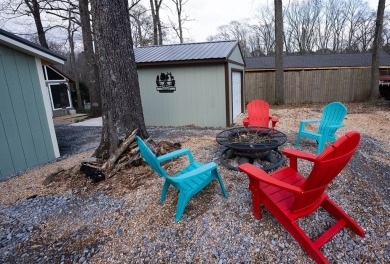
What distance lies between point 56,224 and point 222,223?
1642 mm

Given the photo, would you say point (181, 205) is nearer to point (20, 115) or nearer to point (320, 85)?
point (20, 115)

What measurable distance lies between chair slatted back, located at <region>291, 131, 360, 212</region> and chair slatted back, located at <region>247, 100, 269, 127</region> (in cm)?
263

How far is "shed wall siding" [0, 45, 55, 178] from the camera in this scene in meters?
3.52

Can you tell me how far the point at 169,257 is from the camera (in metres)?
1.70

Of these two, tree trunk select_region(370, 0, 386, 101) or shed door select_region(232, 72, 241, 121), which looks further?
tree trunk select_region(370, 0, 386, 101)

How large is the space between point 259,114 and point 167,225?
2916mm

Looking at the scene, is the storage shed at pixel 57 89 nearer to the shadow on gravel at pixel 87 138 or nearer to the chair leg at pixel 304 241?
the shadow on gravel at pixel 87 138

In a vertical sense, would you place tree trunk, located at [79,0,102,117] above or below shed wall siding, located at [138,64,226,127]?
above

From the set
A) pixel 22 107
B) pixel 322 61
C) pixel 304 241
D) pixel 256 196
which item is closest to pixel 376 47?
pixel 322 61

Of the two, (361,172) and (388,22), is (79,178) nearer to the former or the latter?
(361,172)

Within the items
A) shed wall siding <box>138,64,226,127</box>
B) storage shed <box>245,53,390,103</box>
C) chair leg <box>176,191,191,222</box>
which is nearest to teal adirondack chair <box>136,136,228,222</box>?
chair leg <box>176,191,191,222</box>

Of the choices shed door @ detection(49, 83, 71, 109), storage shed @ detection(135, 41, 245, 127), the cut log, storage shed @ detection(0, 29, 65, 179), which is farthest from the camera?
shed door @ detection(49, 83, 71, 109)

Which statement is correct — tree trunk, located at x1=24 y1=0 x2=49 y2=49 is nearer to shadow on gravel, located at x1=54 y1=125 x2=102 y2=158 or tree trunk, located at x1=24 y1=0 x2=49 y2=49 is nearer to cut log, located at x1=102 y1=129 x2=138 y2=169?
shadow on gravel, located at x1=54 y1=125 x2=102 y2=158

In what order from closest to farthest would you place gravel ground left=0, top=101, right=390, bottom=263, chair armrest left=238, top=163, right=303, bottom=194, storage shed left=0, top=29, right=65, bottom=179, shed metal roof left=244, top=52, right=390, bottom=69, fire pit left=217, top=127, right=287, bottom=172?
chair armrest left=238, top=163, right=303, bottom=194 < gravel ground left=0, top=101, right=390, bottom=263 < fire pit left=217, top=127, right=287, bottom=172 < storage shed left=0, top=29, right=65, bottom=179 < shed metal roof left=244, top=52, right=390, bottom=69
